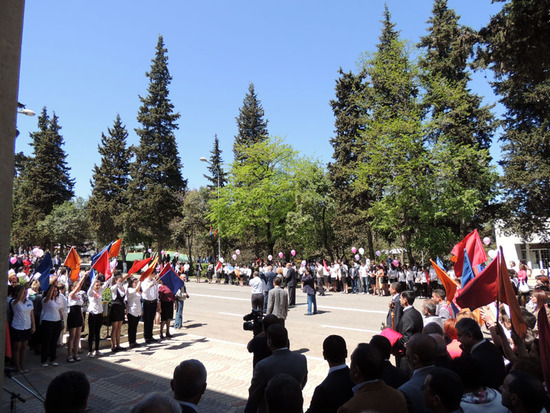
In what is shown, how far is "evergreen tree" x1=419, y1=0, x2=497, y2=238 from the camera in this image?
1020 inches

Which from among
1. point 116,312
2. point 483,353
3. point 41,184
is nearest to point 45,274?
point 116,312

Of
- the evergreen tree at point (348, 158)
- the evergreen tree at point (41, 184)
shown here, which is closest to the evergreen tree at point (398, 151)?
the evergreen tree at point (348, 158)

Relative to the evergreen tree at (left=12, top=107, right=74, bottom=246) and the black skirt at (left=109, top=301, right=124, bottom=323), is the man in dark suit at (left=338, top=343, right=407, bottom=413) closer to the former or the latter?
the black skirt at (left=109, top=301, right=124, bottom=323)

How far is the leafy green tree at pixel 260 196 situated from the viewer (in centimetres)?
3662

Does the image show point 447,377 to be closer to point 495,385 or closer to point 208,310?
point 495,385

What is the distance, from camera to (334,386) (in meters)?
3.28

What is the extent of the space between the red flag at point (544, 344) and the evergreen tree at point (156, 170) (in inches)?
1749

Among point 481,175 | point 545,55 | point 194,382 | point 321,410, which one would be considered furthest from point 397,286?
point 481,175

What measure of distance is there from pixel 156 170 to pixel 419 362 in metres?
46.3

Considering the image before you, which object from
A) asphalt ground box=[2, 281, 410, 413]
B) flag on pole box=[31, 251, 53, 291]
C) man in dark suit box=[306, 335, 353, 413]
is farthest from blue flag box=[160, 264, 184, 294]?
man in dark suit box=[306, 335, 353, 413]

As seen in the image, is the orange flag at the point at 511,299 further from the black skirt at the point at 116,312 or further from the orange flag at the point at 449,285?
the black skirt at the point at 116,312

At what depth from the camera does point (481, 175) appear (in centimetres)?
2705

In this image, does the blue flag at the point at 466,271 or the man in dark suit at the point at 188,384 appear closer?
the man in dark suit at the point at 188,384

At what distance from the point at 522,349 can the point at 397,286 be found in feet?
9.55
